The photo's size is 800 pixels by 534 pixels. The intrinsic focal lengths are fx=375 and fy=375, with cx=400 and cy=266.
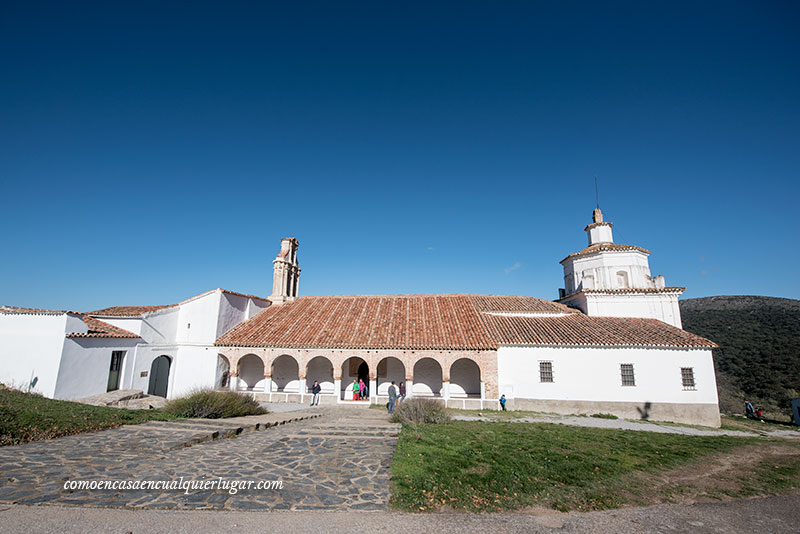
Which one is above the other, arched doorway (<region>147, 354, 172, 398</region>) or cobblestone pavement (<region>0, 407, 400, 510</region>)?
arched doorway (<region>147, 354, 172, 398</region>)

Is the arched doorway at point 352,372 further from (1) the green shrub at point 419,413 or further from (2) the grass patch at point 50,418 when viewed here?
(2) the grass patch at point 50,418

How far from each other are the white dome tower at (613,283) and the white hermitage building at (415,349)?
0.22 ft

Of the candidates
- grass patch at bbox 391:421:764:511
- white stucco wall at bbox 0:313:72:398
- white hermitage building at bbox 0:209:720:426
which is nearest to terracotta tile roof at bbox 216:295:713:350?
white hermitage building at bbox 0:209:720:426

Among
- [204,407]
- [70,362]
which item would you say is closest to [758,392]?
[204,407]

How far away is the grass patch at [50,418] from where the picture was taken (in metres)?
8.59

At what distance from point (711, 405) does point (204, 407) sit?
22.1 m

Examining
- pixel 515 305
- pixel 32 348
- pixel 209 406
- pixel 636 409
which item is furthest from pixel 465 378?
pixel 32 348

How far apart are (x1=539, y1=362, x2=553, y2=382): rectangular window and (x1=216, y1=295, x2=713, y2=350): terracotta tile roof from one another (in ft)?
3.69

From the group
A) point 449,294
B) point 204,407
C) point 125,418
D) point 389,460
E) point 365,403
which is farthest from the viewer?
point 449,294

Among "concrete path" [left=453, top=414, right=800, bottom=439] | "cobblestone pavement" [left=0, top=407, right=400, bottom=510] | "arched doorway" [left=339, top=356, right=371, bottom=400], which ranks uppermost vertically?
"arched doorway" [left=339, top=356, right=371, bottom=400]

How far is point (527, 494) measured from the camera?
6.30 metres

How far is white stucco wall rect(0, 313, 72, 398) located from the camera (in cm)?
1459

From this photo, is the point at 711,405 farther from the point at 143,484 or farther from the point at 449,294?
the point at 143,484

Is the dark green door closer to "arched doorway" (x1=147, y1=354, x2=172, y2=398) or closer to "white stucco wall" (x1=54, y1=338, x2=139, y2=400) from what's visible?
"white stucco wall" (x1=54, y1=338, x2=139, y2=400)
